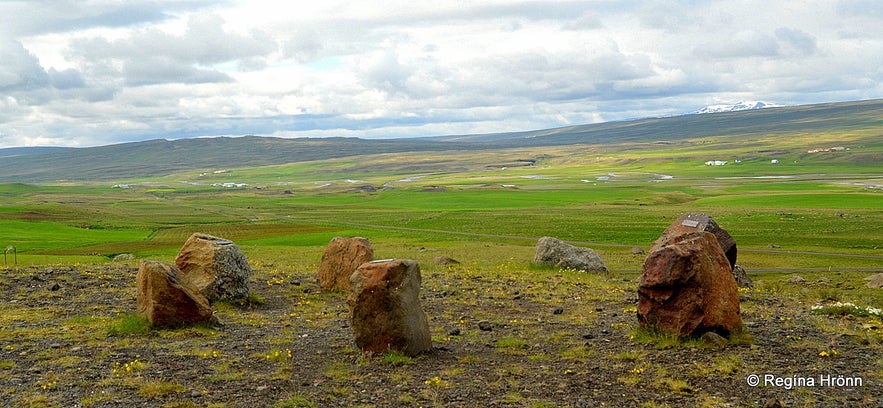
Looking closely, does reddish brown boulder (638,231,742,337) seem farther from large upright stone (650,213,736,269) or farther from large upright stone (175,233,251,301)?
large upright stone (175,233,251,301)

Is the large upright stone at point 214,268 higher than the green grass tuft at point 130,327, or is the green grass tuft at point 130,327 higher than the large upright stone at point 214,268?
the large upright stone at point 214,268

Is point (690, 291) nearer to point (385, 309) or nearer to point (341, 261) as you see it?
point (385, 309)

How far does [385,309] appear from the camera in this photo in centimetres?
1828

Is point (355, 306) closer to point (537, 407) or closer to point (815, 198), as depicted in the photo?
point (537, 407)

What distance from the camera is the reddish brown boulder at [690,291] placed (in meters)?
18.9

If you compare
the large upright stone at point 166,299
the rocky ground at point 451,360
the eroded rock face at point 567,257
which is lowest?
the eroded rock face at point 567,257

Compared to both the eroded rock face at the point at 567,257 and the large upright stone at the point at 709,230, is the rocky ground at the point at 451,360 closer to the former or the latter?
the large upright stone at the point at 709,230

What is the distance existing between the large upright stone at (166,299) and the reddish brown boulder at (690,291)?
1479 cm

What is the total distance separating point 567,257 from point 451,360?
76.7ft

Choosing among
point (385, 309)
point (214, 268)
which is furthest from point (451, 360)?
point (214, 268)

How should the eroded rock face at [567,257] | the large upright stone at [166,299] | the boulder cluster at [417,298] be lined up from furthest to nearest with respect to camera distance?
the eroded rock face at [567,257] < the large upright stone at [166,299] < the boulder cluster at [417,298]

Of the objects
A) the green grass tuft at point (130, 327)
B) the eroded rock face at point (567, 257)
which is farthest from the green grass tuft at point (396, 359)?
the eroded rock face at point (567, 257)

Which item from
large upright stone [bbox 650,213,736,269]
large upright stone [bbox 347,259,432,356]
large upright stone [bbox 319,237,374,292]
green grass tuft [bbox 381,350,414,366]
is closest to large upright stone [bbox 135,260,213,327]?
large upright stone [bbox 347,259,432,356]

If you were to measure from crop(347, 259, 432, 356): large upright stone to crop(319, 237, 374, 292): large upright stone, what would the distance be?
43.1 ft
